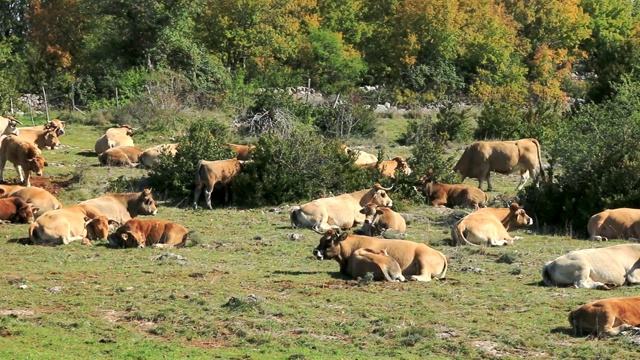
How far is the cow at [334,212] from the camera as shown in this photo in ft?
82.3

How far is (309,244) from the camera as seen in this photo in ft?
75.2

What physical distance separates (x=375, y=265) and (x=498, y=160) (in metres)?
15.1

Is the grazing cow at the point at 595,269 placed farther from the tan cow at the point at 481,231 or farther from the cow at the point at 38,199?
the cow at the point at 38,199

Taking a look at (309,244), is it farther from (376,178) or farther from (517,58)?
(517,58)

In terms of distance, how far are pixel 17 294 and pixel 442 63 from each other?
53169 millimetres

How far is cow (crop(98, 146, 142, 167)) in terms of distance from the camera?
34.2m

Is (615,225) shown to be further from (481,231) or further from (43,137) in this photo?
(43,137)

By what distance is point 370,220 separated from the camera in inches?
950

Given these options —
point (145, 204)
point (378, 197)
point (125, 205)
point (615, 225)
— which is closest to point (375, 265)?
point (615, 225)

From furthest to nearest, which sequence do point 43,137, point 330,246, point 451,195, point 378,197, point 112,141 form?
point 112,141, point 43,137, point 451,195, point 378,197, point 330,246

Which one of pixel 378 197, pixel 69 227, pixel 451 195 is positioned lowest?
pixel 451 195

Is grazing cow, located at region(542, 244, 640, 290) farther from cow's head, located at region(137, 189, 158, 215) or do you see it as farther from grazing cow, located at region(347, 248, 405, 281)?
cow's head, located at region(137, 189, 158, 215)

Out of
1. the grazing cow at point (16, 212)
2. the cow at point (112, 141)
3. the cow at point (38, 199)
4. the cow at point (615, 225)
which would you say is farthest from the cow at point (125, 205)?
the cow at point (112, 141)

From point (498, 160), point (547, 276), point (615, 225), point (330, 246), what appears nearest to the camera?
point (547, 276)
